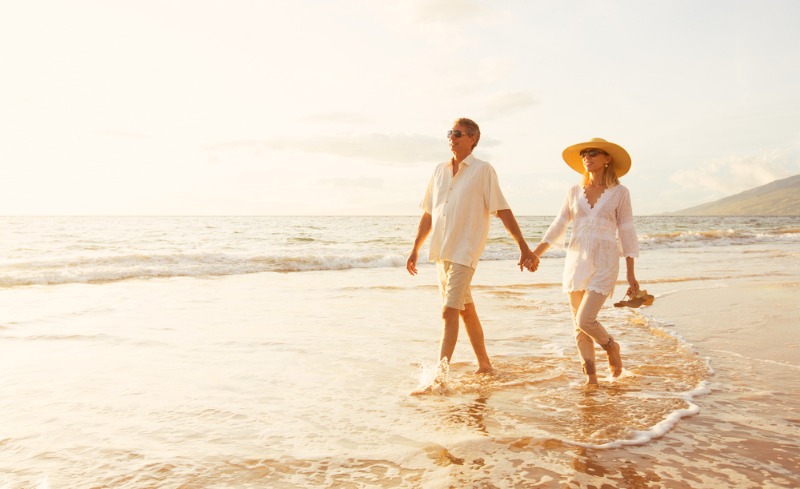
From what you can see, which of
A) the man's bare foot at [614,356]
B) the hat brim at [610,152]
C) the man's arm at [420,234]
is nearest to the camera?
the hat brim at [610,152]

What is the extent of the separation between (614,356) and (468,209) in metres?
1.82

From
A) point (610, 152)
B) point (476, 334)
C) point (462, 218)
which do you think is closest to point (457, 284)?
point (462, 218)

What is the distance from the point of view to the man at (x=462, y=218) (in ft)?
16.0

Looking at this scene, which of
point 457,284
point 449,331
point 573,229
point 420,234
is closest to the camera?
point 573,229

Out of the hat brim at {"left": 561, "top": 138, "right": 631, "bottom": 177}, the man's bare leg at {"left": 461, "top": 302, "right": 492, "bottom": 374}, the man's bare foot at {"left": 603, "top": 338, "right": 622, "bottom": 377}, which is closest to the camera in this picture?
the hat brim at {"left": 561, "top": 138, "right": 631, "bottom": 177}

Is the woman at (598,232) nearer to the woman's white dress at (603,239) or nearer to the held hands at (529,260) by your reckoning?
the woman's white dress at (603,239)

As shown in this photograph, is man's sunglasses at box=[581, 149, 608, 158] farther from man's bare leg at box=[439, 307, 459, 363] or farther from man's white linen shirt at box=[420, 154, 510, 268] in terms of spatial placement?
man's bare leg at box=[439, 307, 459, 363]

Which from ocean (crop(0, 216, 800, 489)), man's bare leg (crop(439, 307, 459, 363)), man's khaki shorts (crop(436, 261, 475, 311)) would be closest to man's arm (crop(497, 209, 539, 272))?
man's khaki shorts (crop(436, 261, 475, 311))

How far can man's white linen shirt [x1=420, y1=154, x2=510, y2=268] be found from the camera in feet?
16.0

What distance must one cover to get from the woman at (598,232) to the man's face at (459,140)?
2.78 feet

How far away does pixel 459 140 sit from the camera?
16.2ft

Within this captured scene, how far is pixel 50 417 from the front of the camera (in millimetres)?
4117

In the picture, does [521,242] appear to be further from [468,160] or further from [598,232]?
[468,160]

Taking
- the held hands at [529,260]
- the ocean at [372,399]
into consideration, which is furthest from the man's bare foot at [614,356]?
the held hands at [529,260]
